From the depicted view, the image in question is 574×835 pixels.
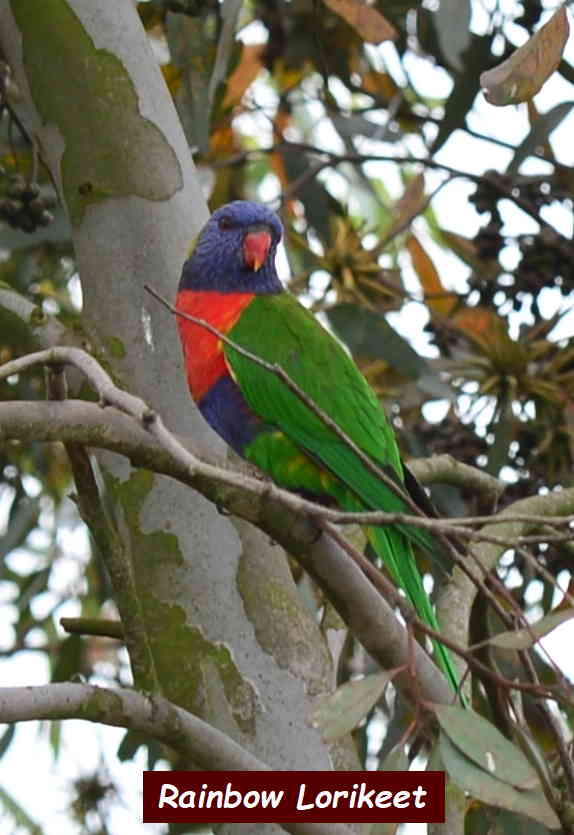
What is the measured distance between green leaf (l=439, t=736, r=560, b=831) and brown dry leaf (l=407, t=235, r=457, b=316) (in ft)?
6.62

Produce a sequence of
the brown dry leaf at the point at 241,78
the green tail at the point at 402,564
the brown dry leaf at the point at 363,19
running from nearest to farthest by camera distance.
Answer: the green tail at the point at 402,564
the brown dry leaf at the point at 363,19
the brown dry leaf at the point at 241,78

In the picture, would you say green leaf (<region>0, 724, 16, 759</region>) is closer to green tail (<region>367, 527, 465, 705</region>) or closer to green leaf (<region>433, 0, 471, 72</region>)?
green tail (<region>367, 527, 465, 705</region>)

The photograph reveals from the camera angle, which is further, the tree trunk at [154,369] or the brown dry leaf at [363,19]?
the brown dry leaf at [363,19]

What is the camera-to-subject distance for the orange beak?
2576mm

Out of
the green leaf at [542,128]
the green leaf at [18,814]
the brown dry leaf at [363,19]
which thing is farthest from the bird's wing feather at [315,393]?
the green leaf at [18,814]

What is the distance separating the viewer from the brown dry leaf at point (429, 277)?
3504mm

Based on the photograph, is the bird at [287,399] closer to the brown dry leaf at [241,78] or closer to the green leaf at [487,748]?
the green leaf at [487,748]

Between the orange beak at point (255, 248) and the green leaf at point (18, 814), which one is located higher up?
the orange beak at point (255, 248)

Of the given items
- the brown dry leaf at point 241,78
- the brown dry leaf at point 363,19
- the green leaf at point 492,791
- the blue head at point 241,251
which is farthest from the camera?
the brown dry leaf at point 241,78

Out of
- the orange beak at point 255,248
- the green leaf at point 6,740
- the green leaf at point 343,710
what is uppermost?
the orange beak at point 255,248

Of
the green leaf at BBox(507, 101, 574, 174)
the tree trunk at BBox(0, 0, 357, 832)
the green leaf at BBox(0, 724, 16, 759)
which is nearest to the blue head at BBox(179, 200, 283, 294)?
the tree trunk at BBox(0, 0, 357, 832)

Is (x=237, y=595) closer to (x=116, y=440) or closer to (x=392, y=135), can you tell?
(x=116, y=440)

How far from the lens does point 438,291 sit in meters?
3.54

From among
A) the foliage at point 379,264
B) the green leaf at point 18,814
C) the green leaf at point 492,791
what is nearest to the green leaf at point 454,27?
the foliage at point 379,264
